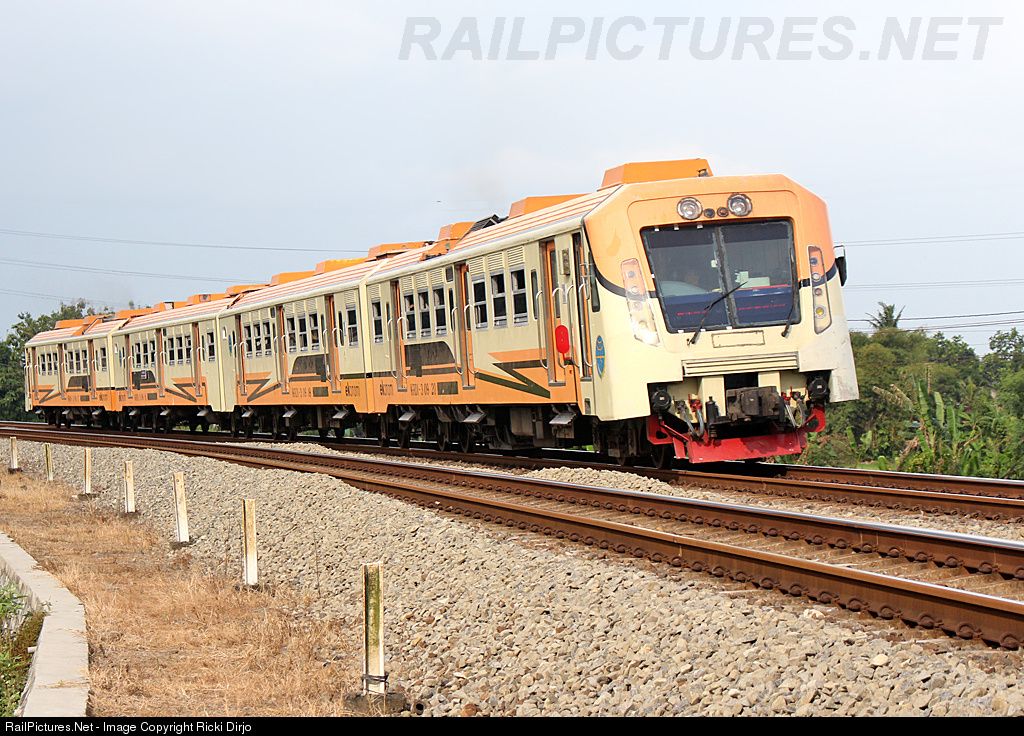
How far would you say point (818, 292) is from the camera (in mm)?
13781

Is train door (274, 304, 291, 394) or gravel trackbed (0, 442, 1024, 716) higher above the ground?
train door (274, 304, 291, 394)

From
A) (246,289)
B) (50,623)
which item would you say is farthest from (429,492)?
(246,289)

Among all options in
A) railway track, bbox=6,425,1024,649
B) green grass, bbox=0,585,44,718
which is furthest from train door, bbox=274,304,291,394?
green grass, bbox=0,585,44,718

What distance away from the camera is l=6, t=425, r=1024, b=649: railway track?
6355 mm

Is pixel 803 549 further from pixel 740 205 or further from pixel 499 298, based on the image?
pixel 499 298

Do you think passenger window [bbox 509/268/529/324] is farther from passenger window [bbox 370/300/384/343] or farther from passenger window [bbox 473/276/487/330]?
passenger window [bbox 370/300/384/343]

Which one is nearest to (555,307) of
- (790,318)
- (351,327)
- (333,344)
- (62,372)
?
(790,318)

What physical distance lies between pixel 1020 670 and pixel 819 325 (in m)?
8.59

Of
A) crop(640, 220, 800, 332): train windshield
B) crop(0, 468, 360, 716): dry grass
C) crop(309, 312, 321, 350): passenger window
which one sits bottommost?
Answer: crop(0, 468, 360, 716): dry grass

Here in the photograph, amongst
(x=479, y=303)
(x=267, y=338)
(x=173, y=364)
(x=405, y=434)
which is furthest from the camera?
(x=173, y=364)

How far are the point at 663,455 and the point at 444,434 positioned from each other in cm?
654

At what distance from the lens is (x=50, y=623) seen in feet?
26.0

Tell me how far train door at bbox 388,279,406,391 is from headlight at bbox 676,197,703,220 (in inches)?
296

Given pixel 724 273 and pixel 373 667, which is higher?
pixel 724 273
